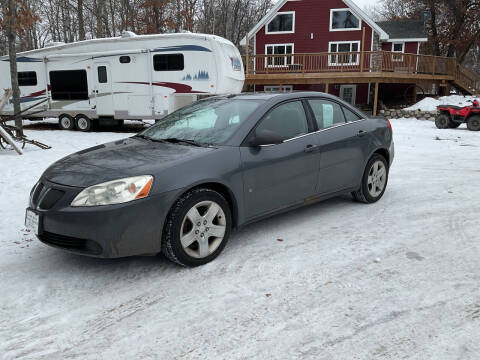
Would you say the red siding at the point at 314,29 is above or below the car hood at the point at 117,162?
above

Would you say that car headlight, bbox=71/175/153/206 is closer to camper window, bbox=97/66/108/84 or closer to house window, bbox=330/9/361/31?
camper window, bbox=97/66/108/84

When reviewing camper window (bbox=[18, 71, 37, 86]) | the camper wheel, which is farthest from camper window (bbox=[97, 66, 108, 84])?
camper window (bbox=[18, 71, 37, 86])

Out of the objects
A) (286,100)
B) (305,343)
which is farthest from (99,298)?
(286,100)

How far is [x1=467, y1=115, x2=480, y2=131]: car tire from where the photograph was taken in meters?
14.3

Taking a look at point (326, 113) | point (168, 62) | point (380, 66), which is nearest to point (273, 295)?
point (326, 113)

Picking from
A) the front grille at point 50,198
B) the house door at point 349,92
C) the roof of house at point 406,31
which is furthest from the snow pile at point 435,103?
the front grille at point 50,198

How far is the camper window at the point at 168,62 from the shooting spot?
13703 mm

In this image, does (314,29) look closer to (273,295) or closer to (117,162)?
(117,162)

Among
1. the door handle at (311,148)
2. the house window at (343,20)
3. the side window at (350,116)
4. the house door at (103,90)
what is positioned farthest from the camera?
the house window at (343,20)

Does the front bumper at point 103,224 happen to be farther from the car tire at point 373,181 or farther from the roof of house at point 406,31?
the roof of house at point 406,31

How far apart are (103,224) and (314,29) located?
1062 inches

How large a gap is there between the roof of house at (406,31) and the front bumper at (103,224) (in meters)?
30.5

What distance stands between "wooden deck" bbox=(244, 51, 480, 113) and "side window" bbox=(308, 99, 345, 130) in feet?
52.5

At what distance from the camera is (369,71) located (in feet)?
70.6
